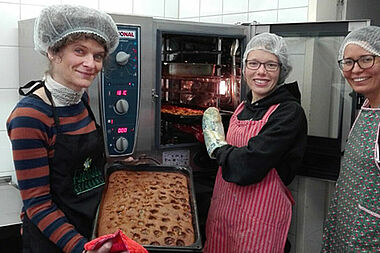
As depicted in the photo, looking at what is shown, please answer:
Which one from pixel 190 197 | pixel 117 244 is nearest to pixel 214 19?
pixel 190 197

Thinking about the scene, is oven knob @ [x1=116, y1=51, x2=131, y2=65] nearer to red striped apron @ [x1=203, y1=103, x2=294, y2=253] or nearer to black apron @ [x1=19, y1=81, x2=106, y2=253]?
black apron @ [x1=19, y1=81, x2=106, y2=253]

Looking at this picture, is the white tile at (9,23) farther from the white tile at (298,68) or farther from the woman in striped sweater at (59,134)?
the white tile at (298,68)

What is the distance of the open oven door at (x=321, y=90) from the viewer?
1.81 metres

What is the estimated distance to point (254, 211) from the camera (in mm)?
1786

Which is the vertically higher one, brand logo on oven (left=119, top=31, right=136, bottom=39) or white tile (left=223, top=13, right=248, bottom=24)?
white tile (left=223, top=13, right=248, bottom=24)

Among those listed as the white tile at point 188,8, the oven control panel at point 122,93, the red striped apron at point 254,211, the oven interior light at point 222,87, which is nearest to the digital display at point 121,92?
the oven control panel at point 122,93

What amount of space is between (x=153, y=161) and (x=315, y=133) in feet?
2.45

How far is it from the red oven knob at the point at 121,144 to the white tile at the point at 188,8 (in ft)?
4.42

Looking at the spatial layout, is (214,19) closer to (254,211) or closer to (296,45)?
(296,45)

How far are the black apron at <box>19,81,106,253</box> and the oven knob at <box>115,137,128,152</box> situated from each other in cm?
24

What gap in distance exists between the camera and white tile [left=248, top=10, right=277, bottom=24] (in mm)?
2334

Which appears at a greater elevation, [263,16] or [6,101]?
[263,16]

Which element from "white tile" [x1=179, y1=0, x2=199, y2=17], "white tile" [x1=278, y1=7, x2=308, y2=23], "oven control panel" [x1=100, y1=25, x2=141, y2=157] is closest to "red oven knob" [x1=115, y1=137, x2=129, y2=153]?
"oven control panel" [x1=100, y1=25, x2=141, y2=157]

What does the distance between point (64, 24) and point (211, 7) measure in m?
1.53
